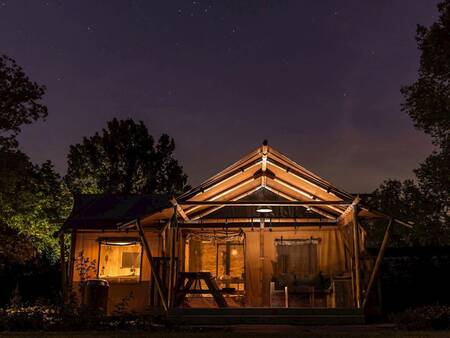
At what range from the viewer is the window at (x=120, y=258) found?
14.4 m

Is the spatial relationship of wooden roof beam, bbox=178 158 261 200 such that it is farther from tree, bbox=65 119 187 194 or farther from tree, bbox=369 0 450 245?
tree, bbox=65 119 187 194

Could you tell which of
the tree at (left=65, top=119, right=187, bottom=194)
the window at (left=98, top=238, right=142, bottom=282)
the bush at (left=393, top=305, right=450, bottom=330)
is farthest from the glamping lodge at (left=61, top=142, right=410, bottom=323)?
the tree at (left=65, top=119, right=187, bottom=194)

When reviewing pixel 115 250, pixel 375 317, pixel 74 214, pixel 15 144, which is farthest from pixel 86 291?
pixel 15 144

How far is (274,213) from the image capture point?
49.3 ft

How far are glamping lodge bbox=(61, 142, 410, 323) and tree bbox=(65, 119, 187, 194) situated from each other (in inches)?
574

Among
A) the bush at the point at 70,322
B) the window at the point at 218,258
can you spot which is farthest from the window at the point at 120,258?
the bush at the point at 70,322

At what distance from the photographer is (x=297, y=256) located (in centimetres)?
1505

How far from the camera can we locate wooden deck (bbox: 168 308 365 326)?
9.93 meters

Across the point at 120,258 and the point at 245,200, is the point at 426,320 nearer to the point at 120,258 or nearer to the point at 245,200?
the point at 245,200

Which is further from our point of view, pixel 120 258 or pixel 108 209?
pixel 108 209

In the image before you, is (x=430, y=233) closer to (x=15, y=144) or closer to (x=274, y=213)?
(x=274, y=213)

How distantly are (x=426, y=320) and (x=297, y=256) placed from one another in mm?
6470

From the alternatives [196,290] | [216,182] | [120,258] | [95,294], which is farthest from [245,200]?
[95,294]

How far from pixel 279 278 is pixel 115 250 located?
4.76m
